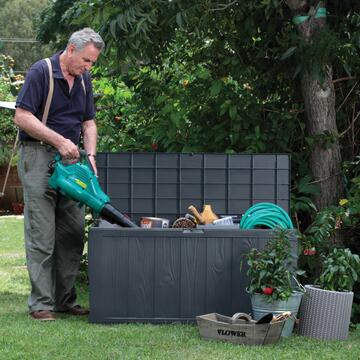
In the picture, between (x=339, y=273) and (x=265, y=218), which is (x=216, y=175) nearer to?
(x=265, y=218)

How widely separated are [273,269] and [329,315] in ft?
1.42

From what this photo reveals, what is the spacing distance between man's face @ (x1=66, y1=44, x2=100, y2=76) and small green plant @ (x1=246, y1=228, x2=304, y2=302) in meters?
1.53

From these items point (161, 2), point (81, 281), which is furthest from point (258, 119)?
point (81, 281)

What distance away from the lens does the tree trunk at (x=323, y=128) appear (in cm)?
563

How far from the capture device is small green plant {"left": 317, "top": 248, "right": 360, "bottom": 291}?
443cm

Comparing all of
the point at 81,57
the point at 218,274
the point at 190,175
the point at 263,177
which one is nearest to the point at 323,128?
the point at 263,177

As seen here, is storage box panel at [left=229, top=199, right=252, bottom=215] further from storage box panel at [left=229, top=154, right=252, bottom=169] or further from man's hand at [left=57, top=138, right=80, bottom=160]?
man's hand at [left=57, top=138, right=80, bottom=160]

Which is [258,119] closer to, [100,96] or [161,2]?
[161,2]

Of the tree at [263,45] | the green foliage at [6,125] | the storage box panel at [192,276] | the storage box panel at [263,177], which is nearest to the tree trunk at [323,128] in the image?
the tree at [263,45]

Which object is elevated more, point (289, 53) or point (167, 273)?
point (289, 53)

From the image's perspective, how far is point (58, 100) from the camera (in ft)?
15.8

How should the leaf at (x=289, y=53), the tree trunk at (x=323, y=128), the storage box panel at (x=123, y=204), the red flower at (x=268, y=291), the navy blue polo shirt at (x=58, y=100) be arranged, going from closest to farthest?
1. the red flower at (x=268, y=291)
2. the navy blue polo shirt at (x=58, y=100)
3. the storage box panel at (x=123, y=204)
4. the leaf at (x=289, y=53)
5. the tree trunk at (x=323, y=128)

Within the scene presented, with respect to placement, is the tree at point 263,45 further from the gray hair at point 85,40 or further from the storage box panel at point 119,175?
the storage box panel at point 119,175

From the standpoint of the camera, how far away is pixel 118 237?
4484mm
